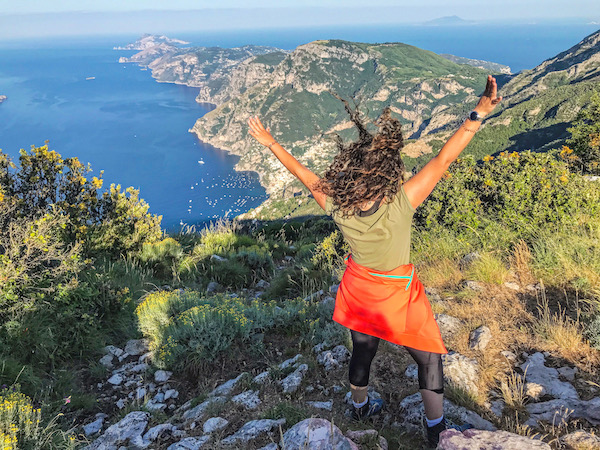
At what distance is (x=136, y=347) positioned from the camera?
192 inches

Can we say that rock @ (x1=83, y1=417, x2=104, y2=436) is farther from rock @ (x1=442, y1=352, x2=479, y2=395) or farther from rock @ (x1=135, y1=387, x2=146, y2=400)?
rock @ (x1=442, y1=352, x2=479, y2=395)

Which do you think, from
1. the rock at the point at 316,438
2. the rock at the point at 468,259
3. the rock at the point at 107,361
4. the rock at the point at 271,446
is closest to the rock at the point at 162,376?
the rock at the point at 107,361

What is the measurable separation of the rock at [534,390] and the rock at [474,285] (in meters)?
1.69

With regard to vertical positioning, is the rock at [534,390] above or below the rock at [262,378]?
above

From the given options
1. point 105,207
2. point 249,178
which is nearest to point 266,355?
point 105,207

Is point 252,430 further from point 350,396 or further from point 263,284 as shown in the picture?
point 263,284

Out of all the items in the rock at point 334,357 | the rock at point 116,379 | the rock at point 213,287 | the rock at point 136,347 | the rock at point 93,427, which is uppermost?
the rock at point 334,357

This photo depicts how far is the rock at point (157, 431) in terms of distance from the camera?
306cm

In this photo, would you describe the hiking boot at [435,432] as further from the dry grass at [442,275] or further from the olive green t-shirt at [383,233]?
the dry grass at [442,275]

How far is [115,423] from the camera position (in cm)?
334

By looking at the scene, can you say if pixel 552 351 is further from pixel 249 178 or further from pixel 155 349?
pixel 249 178

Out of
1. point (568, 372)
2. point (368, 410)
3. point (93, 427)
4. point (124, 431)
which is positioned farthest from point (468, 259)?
point (93, 427)

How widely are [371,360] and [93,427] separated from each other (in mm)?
2829

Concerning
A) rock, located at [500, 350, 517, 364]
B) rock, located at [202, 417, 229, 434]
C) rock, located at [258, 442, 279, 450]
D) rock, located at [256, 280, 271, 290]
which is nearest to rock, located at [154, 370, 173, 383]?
rock, located at [202, 417, 229, 434]
